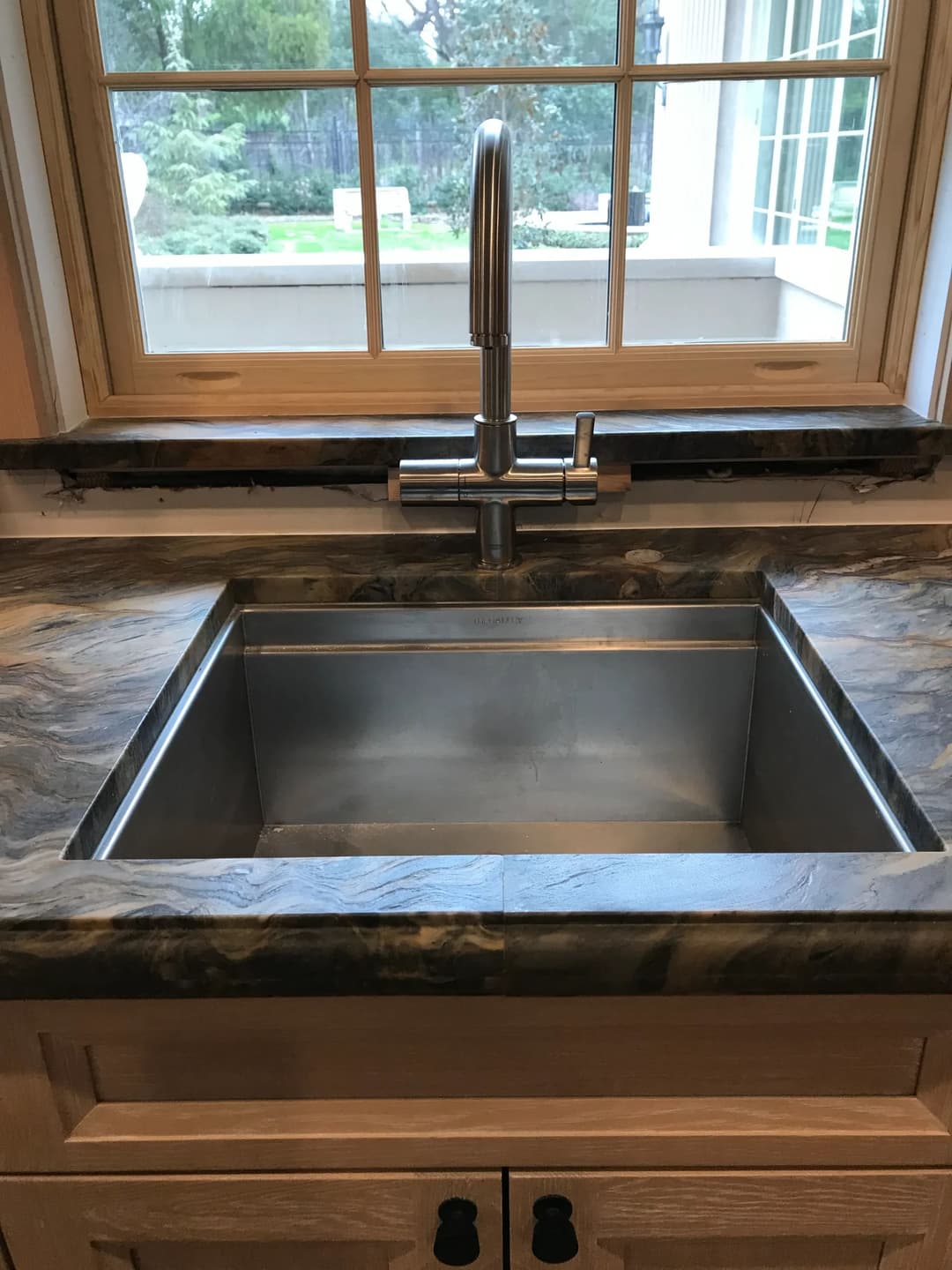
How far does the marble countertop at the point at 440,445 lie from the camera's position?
1.14m

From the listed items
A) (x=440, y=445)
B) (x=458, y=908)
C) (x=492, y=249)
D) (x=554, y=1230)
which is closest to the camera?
(x=458, y=908)

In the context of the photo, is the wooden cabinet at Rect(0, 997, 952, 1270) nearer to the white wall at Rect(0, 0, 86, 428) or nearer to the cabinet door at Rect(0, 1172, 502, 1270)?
the cabinet door at Rect(0, 1172, 502, 1270)

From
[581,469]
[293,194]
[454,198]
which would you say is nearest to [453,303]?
[454,198]

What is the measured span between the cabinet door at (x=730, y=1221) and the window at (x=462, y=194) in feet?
2.87

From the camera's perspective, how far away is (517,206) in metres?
1.21

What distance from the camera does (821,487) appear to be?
121 cm

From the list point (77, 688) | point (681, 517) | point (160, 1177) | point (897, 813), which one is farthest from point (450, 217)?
point (160, 1177)

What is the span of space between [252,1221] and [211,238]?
3.44ft

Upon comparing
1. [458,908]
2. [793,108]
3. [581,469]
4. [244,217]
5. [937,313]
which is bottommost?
[458,908]

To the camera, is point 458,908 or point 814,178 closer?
point 458,908

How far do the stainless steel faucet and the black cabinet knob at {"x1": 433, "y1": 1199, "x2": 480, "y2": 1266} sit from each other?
2.10 ft

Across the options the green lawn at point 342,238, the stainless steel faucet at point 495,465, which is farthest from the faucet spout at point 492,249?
the green lawn at point 342,238

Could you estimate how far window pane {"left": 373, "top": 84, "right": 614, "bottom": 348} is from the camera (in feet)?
3.77

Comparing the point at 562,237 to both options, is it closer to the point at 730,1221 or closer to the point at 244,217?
the point at 244,217
